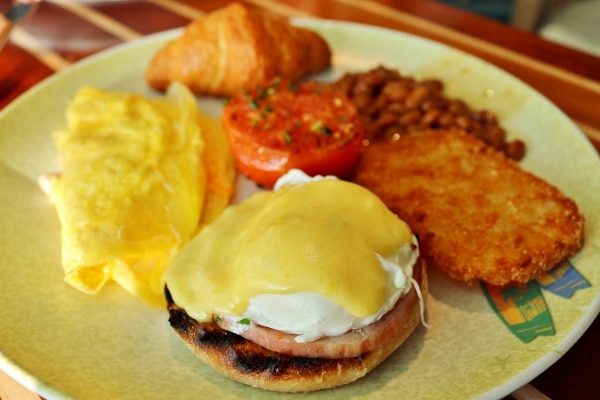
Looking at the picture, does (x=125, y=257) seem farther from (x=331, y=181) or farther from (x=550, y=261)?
(x=550, y=261)

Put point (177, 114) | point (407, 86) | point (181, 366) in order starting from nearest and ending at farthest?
1. point (181, 366)
2. point (177, 114)
3. point (407, 86)

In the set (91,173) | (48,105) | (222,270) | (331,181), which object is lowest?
(48,105)

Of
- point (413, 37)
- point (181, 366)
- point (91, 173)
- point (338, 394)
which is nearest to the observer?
point (338, 394)

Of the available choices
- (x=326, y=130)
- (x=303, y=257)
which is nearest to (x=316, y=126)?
(x=326, y=130)

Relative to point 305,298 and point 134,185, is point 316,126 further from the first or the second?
point 305,298

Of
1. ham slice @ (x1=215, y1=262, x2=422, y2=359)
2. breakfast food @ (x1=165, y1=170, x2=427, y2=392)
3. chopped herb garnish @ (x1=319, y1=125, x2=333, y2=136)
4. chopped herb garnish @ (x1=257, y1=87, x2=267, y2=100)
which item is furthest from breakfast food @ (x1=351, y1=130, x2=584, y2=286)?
chopped herb garnish @ (x1=257, y1=87, x2=267, y2=100)

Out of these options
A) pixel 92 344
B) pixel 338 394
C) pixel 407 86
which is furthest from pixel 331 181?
pixel 407 86

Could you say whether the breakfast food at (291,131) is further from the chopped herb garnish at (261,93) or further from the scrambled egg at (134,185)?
the scrambled egg at (134,185)

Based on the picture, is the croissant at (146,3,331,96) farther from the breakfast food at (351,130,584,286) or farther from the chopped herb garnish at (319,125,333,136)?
the breakfast food at (351,130,584,286)
